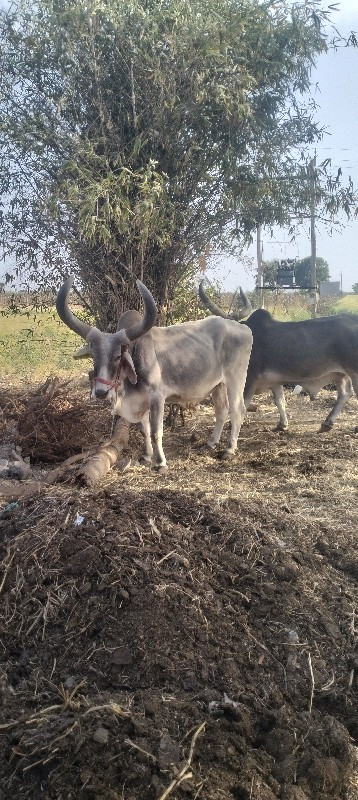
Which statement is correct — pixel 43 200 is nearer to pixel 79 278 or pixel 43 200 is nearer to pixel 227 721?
pixel 79 278

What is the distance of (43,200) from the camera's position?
9.23m

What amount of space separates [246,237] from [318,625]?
8.04 metres

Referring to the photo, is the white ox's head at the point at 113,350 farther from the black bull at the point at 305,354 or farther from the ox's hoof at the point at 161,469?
the black bull at the point at 305,354

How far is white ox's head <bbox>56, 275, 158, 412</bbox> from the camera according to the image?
6.31 meters

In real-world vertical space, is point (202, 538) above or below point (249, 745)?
above

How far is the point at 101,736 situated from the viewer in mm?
2342

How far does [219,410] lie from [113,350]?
7.20ft

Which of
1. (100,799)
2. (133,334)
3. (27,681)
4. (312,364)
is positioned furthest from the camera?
(312,364)

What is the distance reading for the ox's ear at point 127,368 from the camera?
6.45 m

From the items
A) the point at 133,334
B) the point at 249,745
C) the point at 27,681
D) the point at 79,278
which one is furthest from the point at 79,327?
the point at 249,745

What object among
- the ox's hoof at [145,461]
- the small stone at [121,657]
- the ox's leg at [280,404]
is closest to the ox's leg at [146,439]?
the ox's hoof at [145,461]

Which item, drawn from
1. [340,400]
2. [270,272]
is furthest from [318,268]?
[340,400]

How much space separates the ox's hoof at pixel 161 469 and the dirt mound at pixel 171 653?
250cm

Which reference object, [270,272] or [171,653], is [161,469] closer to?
[171,653]
